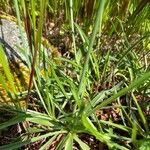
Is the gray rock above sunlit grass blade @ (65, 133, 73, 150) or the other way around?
above

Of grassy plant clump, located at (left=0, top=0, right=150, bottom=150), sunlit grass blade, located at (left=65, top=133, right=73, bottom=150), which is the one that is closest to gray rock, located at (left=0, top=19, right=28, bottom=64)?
grassy plant clump, located at (left=0, top=0, right=150, bottom=150)

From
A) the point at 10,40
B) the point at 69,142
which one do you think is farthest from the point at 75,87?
the point at 10,40

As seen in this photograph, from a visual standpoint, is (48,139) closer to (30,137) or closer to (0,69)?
(30,137)

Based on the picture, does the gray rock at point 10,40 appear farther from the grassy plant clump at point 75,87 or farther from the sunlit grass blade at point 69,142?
the sunlit grass blade at point 69,142

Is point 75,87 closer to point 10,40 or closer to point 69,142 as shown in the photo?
point 69,142

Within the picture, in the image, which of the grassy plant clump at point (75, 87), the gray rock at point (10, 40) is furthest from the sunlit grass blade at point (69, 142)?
the gray rock at point (10, 40)

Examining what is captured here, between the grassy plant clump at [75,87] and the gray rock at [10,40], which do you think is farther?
the gray rock at [10,40]

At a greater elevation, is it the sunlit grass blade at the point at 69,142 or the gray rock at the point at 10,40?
the gray rock at the point at 10,40

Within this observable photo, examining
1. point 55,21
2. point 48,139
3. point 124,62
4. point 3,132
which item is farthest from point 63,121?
point 55,21

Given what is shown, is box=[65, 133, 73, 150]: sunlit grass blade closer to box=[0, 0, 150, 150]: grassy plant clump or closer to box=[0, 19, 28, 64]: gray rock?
box=[0, 0, 150, 150]: grassy plant clump
